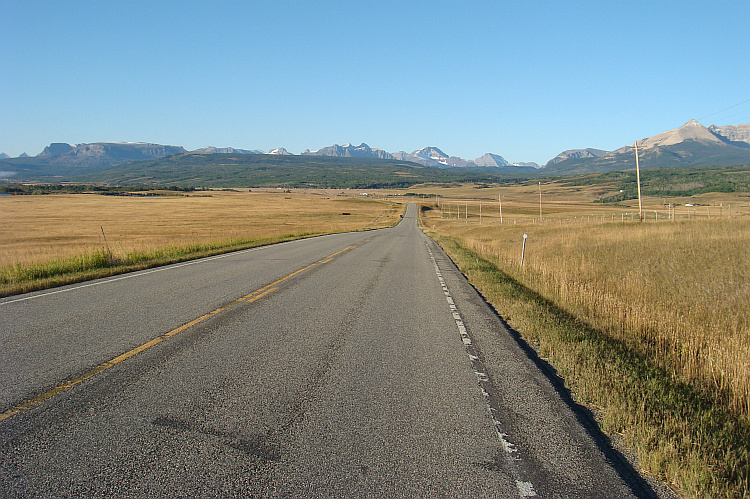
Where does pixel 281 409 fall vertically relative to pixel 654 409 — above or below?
above

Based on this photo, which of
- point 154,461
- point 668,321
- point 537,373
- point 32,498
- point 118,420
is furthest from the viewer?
point 668,321

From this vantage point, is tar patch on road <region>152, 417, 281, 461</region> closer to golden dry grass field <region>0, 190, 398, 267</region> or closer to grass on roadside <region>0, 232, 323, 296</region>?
grass on roadside <region>0, 232, 323, 296</region>

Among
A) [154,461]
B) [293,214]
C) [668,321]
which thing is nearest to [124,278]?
[154,461]

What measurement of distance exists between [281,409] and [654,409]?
3448mm

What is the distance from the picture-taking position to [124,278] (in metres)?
13.1

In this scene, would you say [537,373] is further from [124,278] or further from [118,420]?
[124,278]

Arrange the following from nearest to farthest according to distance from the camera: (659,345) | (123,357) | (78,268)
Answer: (123,357) < (659,345) < (78,268)

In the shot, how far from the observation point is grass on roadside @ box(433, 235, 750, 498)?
3.49 metres

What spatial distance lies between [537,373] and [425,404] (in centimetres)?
177

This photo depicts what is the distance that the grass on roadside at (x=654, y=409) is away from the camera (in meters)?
3.49

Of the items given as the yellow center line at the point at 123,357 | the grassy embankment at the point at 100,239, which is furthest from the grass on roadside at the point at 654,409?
the grassy embankment at the point at 100,239

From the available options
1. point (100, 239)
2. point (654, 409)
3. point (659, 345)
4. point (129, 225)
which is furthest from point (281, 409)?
point (129, 225)

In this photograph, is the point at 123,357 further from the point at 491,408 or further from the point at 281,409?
the point at 491,408

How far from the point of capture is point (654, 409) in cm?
460
